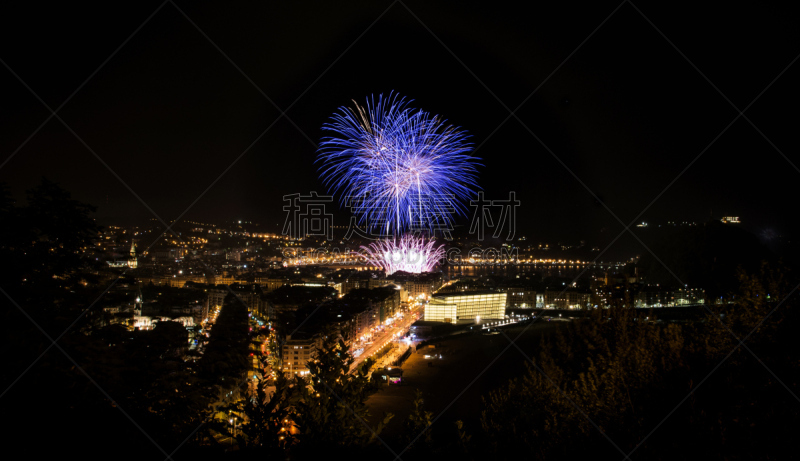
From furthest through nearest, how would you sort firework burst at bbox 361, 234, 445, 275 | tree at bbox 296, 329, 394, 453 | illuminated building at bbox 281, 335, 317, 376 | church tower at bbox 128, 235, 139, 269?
firework burst at bbox 361, 234, 445, 275 < illuminated building at bbox 281, 335, 317, 376 < church tower at bbox 128, 235, 139, 269 < tree at bbox 296, 329, 394, 453

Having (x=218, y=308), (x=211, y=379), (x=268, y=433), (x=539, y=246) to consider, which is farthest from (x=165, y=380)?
(x=539, y=246)

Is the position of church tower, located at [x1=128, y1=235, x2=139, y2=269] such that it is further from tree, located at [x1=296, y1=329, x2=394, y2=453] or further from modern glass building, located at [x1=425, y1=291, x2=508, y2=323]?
modern glass building, located at [x1=425, y1=291, x2=508, y2=323]

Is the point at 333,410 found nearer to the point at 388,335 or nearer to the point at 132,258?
the point at 132,258

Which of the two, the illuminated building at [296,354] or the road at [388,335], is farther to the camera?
the road at [388,335]

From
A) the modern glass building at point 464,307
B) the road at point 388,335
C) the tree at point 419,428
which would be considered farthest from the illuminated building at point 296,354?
the tree at point 419,428

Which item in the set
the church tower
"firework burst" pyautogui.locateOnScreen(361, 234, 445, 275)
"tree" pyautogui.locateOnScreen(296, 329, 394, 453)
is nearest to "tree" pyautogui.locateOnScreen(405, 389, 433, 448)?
"tree" pyautogui.locateOnScreen(296, 329, 394, 453)

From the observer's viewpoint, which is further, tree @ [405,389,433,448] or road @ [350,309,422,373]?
road @ [350,309,422,373]

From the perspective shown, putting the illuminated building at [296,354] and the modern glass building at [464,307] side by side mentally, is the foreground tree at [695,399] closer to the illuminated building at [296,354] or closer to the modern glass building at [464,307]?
the illuminated building at [296,354]

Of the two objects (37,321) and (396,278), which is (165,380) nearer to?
(37,321)
